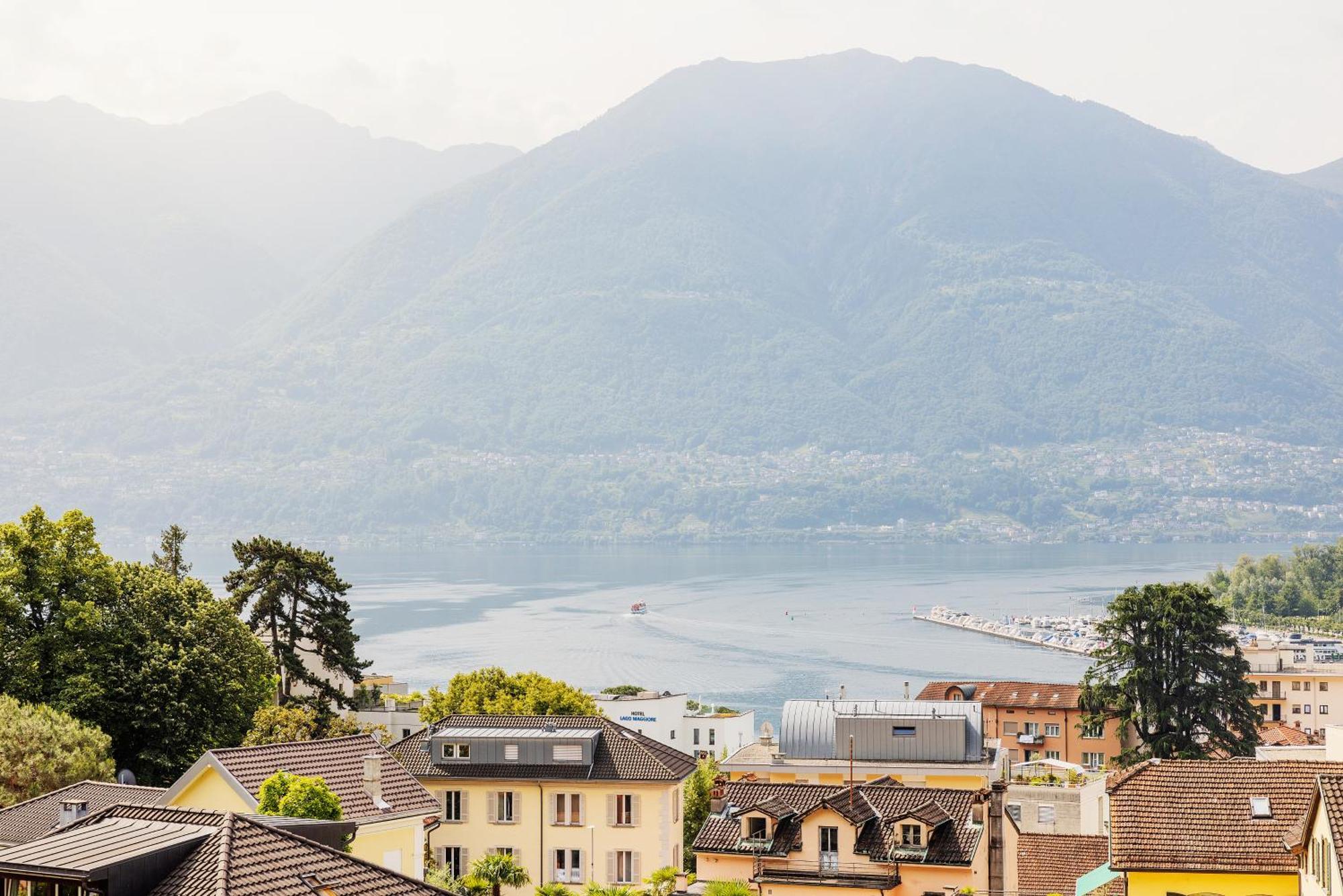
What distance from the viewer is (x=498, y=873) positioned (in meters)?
28.6

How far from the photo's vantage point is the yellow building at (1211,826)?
1806 centimetres

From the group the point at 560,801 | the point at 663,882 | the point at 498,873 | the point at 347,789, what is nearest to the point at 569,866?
the point at 560,801

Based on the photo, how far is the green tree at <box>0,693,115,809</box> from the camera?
29.8m

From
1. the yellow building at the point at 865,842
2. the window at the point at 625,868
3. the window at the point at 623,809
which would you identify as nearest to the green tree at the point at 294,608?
the window at the point at 623,809

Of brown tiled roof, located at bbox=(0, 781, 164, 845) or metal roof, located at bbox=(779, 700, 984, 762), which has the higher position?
brown tiled roof, located at bbox=(0, 781, 164, 845)

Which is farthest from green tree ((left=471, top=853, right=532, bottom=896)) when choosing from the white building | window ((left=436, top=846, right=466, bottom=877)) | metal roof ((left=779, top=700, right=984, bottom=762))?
the white building

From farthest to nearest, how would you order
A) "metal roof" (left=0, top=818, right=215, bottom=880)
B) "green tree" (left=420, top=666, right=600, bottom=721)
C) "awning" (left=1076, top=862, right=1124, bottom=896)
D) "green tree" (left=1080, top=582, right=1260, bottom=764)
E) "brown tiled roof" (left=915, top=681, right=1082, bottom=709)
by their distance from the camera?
"brown tiled roof" (left=915, top=681, right=1082, bottom=709), "green tree" (left=420, top=666, right=600, bottom=721), "green tree" (left=1080, top=582, right=1260, bottom=764), "awning" (left=1076, top=862, right=1124, bottom=896), "metal roof" (left=0, top=818, right=215, bottom=880)

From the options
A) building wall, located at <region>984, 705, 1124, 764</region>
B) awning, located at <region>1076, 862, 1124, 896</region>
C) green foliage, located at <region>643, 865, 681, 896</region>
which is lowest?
building wall, located at <region>984, 705, 1124, 764</region>

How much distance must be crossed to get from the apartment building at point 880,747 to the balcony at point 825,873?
1574cm

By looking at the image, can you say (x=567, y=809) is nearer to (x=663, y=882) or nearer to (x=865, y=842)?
(x=663, y=882)

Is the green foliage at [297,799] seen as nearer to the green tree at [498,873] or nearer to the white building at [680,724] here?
the green tree at [498,873]

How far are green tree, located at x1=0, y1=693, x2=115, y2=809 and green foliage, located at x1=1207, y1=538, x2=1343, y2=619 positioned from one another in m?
151

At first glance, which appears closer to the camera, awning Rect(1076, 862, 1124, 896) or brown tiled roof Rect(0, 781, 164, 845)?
brown tiled roof Rect(0, 781, 164, 845)

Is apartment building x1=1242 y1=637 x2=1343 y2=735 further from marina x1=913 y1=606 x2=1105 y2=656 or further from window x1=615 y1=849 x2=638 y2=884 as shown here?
window x1=615 y1=849 x2=638 y2=884
